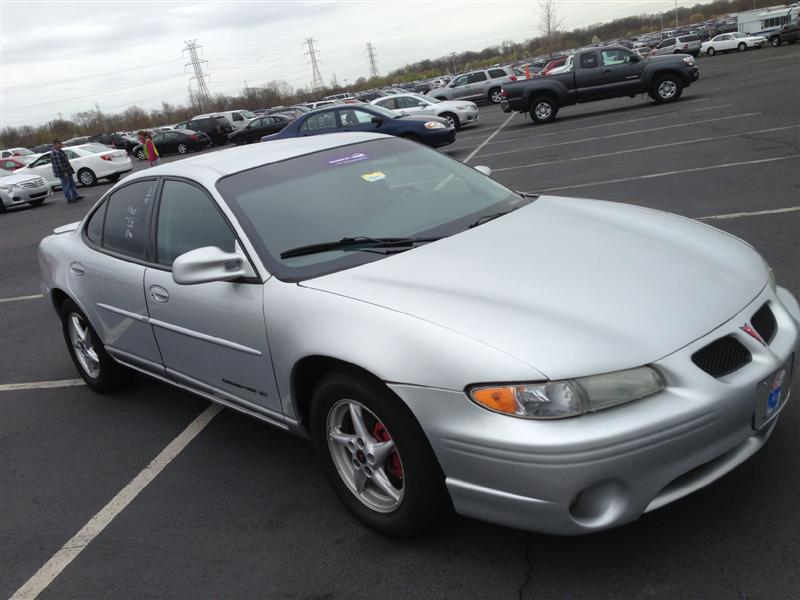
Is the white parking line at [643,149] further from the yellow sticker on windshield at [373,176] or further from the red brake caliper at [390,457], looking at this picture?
the red brake caliper at [390,457]

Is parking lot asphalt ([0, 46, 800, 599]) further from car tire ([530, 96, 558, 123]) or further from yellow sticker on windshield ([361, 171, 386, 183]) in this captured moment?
car tire ([530, 96, 558, 123])

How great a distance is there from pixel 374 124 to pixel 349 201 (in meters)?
15.3

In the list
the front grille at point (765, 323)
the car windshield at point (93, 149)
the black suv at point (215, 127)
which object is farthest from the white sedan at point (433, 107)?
the front grille at point (765, 323)

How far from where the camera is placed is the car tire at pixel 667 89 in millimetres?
20828

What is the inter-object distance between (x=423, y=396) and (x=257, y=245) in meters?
1.27

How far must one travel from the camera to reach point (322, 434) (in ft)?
10.5

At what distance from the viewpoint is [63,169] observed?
66.7 ft

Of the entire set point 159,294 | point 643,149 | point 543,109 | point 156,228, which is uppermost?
Result: point 156,228

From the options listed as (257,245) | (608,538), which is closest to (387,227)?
(257,245)

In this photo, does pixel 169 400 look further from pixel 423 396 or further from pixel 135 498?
pixel 423 396

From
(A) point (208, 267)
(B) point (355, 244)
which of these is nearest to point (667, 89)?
(B) point (355, 244)

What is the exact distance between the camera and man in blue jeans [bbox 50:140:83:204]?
20047mm

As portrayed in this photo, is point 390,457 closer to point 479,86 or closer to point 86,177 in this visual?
point 86,177

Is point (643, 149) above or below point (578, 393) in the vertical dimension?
below
